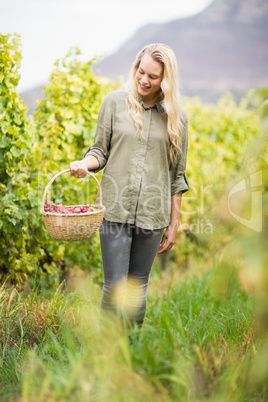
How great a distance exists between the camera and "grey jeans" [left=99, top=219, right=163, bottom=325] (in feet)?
7.49

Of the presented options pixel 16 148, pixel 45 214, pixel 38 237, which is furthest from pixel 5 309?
pixel 16 148

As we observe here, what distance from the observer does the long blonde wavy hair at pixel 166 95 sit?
2.22 m

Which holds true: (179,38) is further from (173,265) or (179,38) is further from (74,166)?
(74,166)

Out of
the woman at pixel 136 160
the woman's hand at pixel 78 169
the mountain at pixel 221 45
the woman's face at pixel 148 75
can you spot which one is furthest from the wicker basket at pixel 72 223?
the mountain at pixel 221 45

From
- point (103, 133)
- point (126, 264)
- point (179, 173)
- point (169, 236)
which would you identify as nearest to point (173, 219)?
point (169, 236)

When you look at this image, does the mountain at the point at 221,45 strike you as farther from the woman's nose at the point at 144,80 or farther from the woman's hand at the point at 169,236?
the woman's nose at the point at 144,80

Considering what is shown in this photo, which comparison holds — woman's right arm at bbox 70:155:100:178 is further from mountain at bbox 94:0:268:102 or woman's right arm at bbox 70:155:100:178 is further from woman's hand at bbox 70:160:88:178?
mountain at bbox 94:0:268:102

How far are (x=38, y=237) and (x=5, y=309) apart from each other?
67 cm

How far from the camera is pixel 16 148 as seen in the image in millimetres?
2803

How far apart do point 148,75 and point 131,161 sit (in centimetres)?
48

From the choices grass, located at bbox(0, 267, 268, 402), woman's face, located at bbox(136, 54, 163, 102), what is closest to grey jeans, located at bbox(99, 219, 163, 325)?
grass, located at bbox(0, 267, 268, 402)

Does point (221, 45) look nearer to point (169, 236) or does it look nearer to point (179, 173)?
point (179, 173)

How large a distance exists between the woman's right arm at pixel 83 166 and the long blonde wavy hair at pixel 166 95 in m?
0.30

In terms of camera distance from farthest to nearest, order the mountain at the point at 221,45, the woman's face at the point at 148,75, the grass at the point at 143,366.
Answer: the mountain at the point at 221,45 < the woman's face at the point at 148,75 < the grass at the point at 143,366
